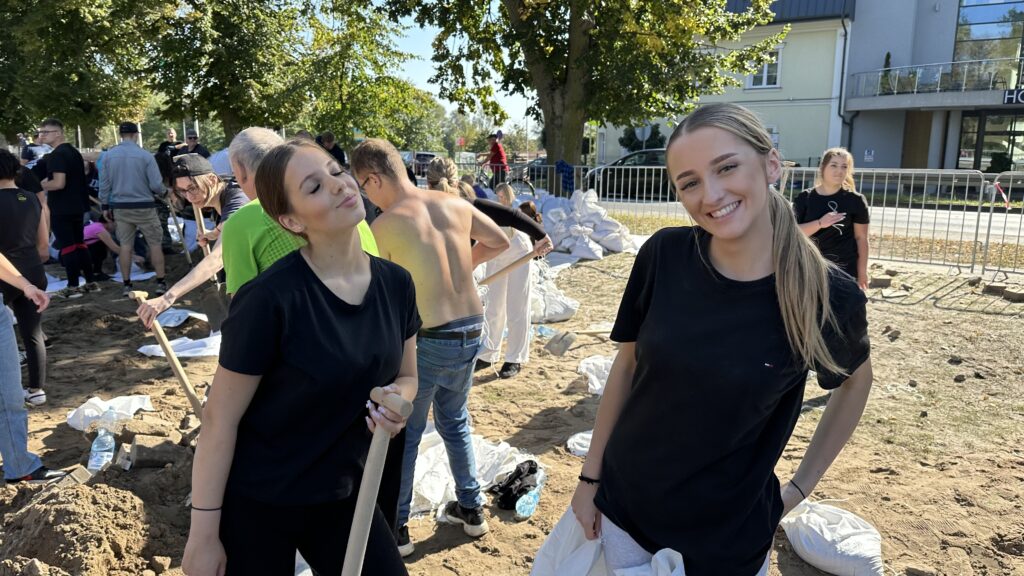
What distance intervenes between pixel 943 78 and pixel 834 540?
26.1 meters

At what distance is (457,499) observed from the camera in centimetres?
368

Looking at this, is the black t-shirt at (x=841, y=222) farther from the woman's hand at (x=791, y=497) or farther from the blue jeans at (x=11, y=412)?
the blue jeans at (x=11, y=412)

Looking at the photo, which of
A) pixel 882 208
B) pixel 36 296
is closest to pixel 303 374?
pixel 36 296

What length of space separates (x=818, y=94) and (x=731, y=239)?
28.7 meters

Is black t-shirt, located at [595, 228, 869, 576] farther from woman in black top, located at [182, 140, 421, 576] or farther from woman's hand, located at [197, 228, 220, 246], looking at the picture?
woman's hand, located at [197, 228, 220, 246]

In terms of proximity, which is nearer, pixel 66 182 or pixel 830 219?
pixel 830 219

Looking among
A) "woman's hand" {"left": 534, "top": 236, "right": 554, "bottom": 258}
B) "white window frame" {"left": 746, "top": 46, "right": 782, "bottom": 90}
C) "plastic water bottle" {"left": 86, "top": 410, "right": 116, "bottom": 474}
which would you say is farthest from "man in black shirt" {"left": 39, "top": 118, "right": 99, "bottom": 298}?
"white window frame" {"left": 746, "top": 46, "right": 782, "bottom": 90}

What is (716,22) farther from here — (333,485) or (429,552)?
(333,485)

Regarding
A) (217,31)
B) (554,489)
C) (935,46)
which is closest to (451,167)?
(554,489)

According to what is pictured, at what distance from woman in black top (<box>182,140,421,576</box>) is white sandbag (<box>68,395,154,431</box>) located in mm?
3408

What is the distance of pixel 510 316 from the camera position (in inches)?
243

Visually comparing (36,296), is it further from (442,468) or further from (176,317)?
(176,317)

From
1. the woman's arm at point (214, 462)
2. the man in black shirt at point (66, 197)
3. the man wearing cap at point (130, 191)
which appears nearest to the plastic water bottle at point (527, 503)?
the woman's arm at point (214, 462)

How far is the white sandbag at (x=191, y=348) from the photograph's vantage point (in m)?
6.48
